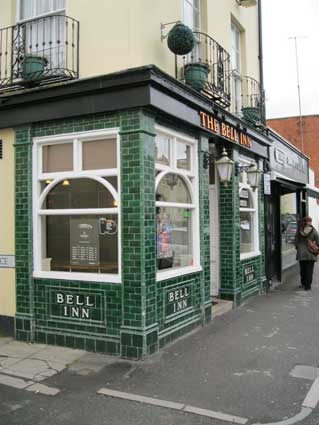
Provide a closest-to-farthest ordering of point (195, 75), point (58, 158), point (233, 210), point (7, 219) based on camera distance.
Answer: point (58, 158) < point (7, 219) < point (195, 75) < point (233, 210)

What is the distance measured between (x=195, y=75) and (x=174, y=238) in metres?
2.67

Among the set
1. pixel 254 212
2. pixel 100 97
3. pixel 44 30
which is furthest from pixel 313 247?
pixel 44 30

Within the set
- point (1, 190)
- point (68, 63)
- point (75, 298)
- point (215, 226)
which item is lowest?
point (75, 298)

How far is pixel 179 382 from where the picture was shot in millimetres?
5238

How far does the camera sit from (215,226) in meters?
9.73

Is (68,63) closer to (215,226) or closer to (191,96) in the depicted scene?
(191,96)

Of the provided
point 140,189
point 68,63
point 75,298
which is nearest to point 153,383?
point 75,298

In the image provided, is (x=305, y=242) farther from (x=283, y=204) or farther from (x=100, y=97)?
(x=100, y=97)

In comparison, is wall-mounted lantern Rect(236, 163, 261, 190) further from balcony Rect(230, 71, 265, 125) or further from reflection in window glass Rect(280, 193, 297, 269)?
reflection in window glass Rect(280, 193, 297, 269)

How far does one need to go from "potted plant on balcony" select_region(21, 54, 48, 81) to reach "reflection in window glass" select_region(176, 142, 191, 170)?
2366 mm

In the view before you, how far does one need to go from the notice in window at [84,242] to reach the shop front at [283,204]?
6178 mm

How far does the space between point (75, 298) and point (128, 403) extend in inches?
87.7

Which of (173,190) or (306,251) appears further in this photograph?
(306,251)

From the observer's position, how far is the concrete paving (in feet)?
14.5
